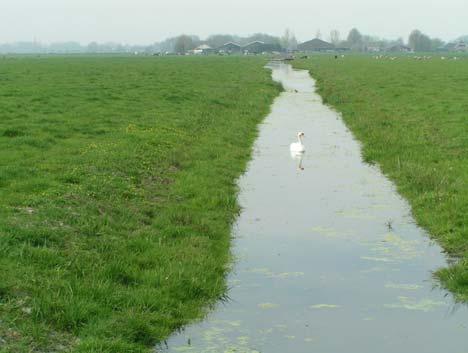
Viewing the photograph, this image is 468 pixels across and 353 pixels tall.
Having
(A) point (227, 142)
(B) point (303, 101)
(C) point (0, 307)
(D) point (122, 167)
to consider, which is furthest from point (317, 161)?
(B) point (303, 101)

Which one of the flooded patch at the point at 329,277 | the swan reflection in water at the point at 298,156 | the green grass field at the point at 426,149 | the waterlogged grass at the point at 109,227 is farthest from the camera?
the swan reflection in water at the point at 298,156

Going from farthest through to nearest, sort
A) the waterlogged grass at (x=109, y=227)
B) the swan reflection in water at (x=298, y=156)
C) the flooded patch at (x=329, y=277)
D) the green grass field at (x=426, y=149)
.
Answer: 1. the swan reflection in water at (x=298, y=156)
2. the green grass field at (x=426, y=149)
3. the flooded patch at (x=329, y=277)
4. the waterlogged grass at (x=109, y=227)

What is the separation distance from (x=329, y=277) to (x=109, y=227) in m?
4.23

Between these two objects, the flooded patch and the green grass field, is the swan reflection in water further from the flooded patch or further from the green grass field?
the flooded patch

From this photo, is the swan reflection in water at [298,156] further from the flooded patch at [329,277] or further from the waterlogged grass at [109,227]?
the flooded patch at [329,277]

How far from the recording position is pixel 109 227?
37.1 feet

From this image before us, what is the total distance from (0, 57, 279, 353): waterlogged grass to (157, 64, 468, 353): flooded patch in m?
0.59

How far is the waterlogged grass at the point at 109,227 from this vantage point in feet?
25.5

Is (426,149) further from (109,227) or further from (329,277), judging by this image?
(109,227)

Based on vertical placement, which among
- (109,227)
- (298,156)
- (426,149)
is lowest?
(298,156)

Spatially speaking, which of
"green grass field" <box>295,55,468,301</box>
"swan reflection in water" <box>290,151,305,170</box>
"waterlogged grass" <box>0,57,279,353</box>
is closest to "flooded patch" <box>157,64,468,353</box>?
"green grass field" <box>295,55,468,301</box>

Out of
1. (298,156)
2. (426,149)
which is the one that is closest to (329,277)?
(298,156)

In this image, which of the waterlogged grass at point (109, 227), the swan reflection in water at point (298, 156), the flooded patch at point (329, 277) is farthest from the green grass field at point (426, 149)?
the waterlogged grass at point (109, 227)

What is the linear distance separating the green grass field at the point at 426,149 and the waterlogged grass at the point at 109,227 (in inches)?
169
